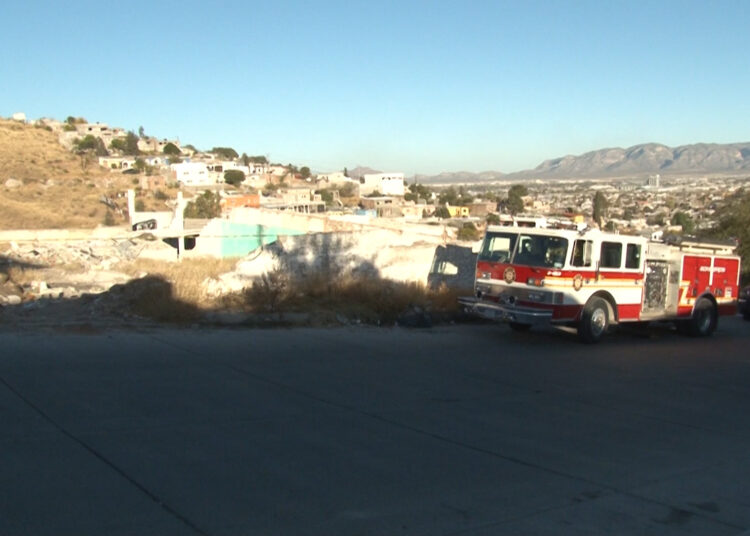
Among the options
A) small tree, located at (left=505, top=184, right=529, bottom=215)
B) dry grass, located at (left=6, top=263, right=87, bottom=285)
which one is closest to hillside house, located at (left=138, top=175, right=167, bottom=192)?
small tree, located at (left=505, top=184, right=529, bottom=215)

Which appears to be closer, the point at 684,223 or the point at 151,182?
the point at 684,223

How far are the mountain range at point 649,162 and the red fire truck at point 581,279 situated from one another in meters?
108

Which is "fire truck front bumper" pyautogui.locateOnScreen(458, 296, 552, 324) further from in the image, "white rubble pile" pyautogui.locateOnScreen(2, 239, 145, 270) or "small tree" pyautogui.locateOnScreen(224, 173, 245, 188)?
"small tree" pyautogui.locateOnScreen(224, 173, 245, 188)

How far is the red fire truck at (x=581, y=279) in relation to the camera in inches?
618

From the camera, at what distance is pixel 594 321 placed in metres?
16.5

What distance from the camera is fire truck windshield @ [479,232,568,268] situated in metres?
15.8

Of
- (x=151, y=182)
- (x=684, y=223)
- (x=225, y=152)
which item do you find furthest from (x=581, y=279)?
(x=225, y=152)

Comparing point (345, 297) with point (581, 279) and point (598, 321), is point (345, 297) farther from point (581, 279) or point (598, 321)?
point (598, 321)

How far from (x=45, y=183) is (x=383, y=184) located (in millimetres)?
63246

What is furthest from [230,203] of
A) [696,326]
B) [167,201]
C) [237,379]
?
[237,379]

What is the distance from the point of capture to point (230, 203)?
82.1 m

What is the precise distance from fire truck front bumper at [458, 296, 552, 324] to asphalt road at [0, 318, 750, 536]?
1403 mm

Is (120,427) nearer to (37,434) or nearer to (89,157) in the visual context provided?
(37,434)

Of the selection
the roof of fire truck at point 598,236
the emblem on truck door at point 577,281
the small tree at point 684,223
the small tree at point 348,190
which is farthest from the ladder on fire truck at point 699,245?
the small tree at point 348,190
